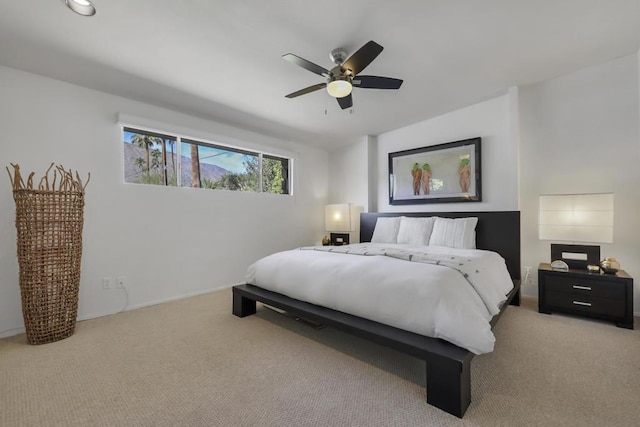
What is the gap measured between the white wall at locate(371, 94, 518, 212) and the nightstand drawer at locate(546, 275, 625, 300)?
91 centimetres

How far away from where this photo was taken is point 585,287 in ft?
8.45

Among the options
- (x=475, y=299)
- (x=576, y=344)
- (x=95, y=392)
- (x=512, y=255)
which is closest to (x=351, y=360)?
(x=475, y=299)

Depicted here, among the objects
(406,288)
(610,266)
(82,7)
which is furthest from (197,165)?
(610,266)

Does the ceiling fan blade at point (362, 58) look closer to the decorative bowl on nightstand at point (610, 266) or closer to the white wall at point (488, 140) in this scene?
the white wall at point (488, 140)

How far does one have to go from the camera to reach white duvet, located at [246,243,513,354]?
154cm

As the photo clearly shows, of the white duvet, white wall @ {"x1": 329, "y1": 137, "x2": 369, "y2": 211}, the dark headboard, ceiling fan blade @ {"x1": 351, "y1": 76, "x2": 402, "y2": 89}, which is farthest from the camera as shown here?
white wall @ {"x1": 329, "y1": 137, "x2": 369, "y2": 211}

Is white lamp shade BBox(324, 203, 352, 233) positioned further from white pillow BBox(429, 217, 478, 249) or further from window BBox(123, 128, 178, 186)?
window BBox(123, 128, 178, 186)

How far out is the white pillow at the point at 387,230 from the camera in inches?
155

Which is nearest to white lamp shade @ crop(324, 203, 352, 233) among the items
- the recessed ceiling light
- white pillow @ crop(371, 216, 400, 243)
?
white pillow @ crop(371, 216, 400, 243)

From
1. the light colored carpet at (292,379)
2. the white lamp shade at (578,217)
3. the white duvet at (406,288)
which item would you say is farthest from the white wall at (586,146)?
the white duvet at (406,288)

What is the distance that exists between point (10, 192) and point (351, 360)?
3299mm

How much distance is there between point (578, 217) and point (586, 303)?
2.65 feet

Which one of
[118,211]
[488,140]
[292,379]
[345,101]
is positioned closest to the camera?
[292,379]

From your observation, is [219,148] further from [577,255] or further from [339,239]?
[577,255]
